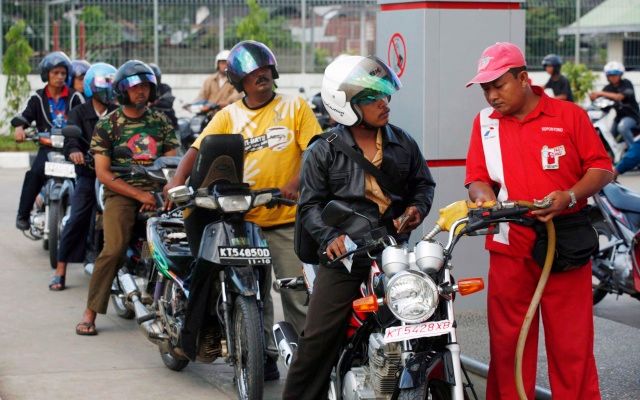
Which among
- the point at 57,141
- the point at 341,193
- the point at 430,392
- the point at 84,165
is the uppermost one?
the point at 341,193

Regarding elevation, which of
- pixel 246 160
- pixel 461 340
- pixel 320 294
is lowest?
pixel 461 340

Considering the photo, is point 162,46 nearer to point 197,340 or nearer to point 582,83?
point 582,83

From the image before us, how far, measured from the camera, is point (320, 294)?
5504mm

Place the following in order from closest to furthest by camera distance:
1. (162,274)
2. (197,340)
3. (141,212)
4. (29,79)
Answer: (197,340)
(162,274)
(141,212)
(29,79)

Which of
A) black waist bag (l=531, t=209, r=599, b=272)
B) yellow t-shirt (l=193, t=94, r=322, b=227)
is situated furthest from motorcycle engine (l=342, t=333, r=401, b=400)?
yellow t-shirt (l=193, t=94, r=322, b=227)

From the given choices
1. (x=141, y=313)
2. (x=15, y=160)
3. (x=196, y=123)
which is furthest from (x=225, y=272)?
(x=15, y=160)

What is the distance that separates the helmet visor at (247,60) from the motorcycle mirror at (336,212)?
6.26ft

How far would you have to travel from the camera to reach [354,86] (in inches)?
216

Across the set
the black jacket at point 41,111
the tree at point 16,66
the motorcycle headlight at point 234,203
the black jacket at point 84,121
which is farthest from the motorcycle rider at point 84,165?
the tree at point 16,66

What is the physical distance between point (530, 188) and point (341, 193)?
0.83 metres

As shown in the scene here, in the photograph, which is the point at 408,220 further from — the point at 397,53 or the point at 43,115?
the point at 43,115

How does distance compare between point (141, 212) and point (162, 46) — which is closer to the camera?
point (141, 212)

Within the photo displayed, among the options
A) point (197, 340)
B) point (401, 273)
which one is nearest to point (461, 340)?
point (197, 340)

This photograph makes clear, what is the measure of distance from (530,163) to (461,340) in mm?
2463
